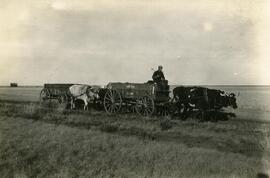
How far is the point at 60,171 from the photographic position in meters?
8.70

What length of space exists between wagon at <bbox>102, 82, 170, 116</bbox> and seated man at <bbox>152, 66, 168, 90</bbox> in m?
0.19

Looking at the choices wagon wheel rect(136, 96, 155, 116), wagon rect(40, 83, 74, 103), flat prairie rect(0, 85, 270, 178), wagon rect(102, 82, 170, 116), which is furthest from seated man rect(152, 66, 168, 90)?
wagon rect(40, 83, 74, 103)

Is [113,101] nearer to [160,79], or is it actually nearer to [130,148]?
[160,79]

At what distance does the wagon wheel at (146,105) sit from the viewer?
52.9ft

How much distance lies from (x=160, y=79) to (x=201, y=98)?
2.11 meters

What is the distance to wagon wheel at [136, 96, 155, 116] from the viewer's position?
16109mm

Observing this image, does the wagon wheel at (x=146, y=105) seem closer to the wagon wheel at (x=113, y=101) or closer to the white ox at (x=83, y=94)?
Result: the wagon wheel at (x=113, y=101)

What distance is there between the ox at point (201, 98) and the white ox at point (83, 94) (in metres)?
4.88

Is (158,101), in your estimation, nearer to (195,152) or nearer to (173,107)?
(173,107)

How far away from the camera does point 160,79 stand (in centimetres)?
1658

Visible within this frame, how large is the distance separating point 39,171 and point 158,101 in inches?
335

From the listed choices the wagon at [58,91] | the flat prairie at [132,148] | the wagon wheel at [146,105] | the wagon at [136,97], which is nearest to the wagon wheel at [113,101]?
the wagon at [136,97]

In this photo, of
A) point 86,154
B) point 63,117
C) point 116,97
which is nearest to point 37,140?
point 86,154

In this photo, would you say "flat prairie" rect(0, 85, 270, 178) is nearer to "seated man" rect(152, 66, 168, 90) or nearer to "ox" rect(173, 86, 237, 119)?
"ox" rect(173, 86, 237, 119)
